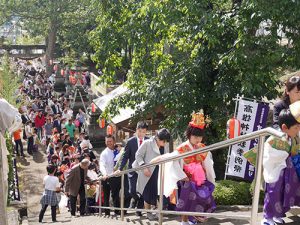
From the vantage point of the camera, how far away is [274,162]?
15.3 ft

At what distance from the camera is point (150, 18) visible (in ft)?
31.8

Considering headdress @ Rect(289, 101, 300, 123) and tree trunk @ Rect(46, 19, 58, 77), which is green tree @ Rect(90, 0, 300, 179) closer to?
headdress @ Rect(289, 101, 300, 123)

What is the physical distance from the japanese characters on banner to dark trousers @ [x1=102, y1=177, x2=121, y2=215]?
91.6 inches

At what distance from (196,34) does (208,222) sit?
3928 millimetres

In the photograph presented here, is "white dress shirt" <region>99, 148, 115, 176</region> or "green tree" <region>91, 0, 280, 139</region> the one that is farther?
"white dress shirt" <region>99, 148, 115, 176</region>

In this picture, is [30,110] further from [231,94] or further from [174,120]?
[231,94]

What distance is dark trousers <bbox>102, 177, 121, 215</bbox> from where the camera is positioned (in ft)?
28.9

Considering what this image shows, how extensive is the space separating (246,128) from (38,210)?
22.9ft

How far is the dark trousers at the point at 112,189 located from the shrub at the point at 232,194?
1870 millimetres

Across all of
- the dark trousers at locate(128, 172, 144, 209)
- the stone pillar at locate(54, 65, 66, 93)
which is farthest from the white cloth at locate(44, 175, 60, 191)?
the stone pillar at locate(54, 65, 66, 93)

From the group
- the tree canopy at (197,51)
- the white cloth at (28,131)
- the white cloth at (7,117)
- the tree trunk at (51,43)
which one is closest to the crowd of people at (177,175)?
the tree canopy at (197,51)

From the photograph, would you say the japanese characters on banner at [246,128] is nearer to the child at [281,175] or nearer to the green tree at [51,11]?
the child at [281,175]

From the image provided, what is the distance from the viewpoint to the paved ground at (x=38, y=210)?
232 inches

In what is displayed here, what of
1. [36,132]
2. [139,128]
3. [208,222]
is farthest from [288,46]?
[36,132]
